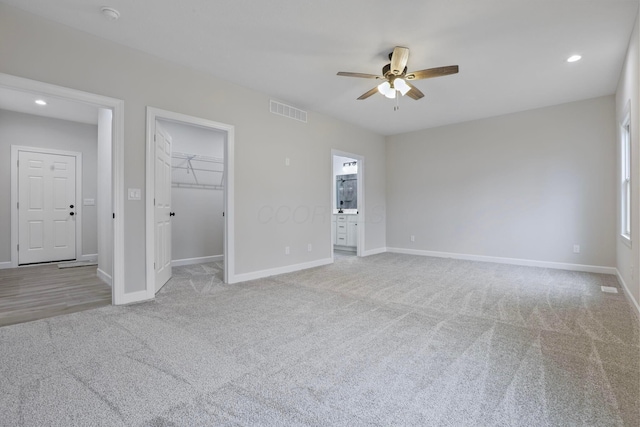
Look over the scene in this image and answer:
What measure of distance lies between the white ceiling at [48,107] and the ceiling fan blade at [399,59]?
431cm

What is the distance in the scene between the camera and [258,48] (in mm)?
3164

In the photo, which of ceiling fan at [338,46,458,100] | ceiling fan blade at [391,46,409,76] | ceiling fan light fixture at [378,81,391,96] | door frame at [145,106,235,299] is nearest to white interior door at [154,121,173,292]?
door frame at [145,106,235,299]

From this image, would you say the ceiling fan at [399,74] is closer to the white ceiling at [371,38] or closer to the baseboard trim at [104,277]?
the white ceiling at [371,38]

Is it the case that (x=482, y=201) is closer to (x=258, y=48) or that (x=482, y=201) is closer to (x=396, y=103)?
(x=396, y=103)

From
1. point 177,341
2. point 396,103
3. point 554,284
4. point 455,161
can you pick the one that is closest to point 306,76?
point 396,103

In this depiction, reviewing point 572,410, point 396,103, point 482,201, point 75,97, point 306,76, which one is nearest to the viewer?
point 572,410

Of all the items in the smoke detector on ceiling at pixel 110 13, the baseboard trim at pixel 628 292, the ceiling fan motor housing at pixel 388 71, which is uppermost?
the smoke detector on ceiling at pixel 110 13

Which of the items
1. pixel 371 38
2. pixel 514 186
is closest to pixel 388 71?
pixel 371 38

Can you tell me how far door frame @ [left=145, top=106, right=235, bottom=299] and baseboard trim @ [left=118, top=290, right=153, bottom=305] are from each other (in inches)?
1.3

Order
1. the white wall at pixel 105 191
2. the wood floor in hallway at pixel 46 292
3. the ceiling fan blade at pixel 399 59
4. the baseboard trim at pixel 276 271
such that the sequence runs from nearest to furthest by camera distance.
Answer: the wood floor in hallway at pixel 46 292 → the ceiling fan blade at pixel 399 59 → the white wall at pixel 105 191 → the baseboard trim at pixel 276 271

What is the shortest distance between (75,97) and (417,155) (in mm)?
5799

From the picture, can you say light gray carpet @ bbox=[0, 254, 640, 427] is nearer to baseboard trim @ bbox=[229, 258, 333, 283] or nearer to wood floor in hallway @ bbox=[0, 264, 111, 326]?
wood floor in hallway @ bbox=[0, 264, 111, 326]

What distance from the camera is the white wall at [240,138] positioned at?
106 inches

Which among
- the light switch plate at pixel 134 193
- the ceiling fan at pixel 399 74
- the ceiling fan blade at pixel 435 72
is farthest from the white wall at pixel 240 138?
the ceiling fan blade at pixel 435 72
